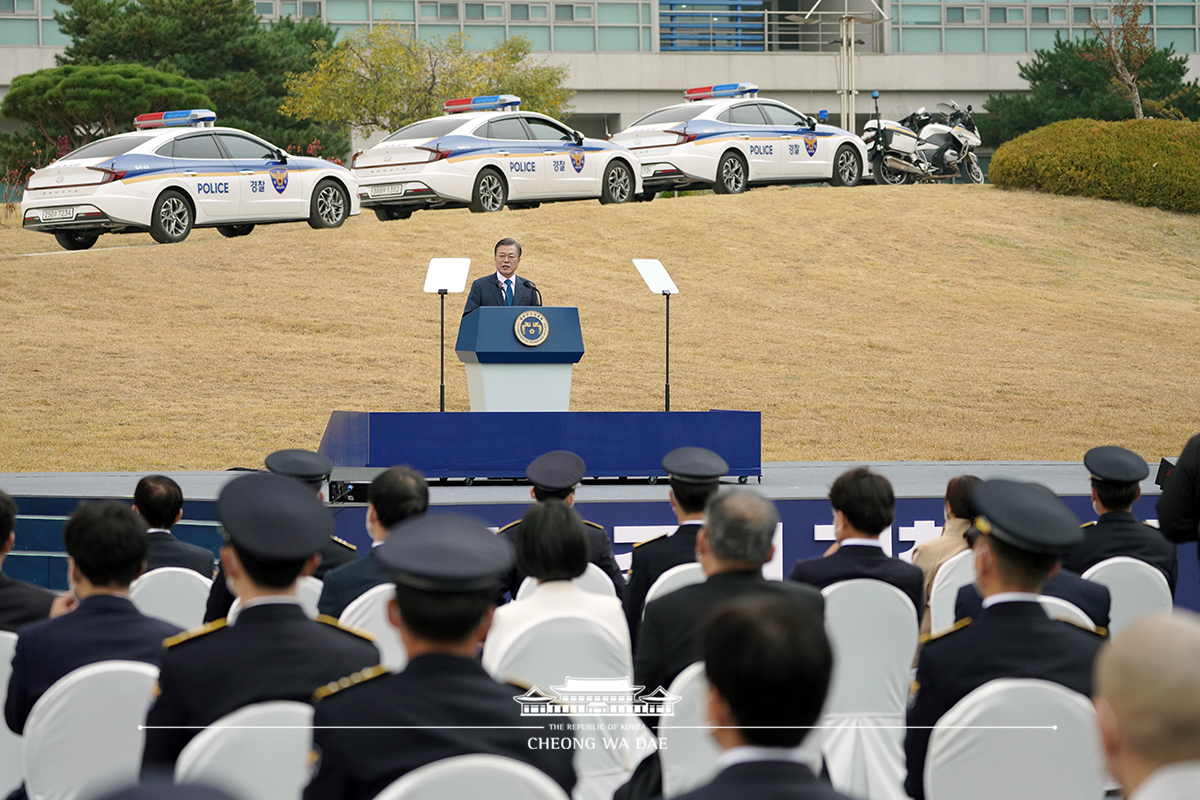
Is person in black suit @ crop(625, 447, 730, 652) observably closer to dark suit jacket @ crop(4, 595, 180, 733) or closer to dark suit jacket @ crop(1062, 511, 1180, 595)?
dark suit jacket @ crop(1062, 511, 1180, 595)

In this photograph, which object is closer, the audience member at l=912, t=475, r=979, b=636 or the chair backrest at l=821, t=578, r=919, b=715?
the chair backrest at l=821, t=578, r=919, b=715

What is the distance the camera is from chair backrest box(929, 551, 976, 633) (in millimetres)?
4648

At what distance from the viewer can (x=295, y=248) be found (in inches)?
779

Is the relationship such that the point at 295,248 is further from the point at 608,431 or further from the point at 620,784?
the point at 620,784

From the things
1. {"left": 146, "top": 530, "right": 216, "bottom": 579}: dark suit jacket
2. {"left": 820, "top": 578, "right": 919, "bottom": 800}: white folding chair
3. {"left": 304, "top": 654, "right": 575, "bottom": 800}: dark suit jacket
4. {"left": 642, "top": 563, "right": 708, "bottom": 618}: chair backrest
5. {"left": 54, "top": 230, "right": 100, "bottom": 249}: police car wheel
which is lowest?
{"left": 820, "top": 578, "right": 919, "bottom": 800}: white folding chair

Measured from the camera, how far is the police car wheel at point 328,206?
65.6ft

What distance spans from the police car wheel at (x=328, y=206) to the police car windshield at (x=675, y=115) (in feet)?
18.8

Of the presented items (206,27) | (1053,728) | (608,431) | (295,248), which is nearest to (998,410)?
(608,431)

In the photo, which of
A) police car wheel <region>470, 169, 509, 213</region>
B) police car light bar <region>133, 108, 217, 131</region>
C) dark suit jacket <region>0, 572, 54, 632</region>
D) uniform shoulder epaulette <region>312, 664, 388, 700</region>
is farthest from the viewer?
police car wheel <region>470, 169, 509, 213</region>

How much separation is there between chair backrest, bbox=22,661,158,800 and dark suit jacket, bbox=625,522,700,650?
180 centimetres

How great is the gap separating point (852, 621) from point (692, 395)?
458 inches

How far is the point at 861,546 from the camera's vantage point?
13.3ft

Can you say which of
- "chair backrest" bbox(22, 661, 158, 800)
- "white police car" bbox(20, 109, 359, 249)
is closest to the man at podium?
"chair backrest" bbox(22, 661, 158, 800)

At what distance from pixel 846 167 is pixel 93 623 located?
23548 millimetres
